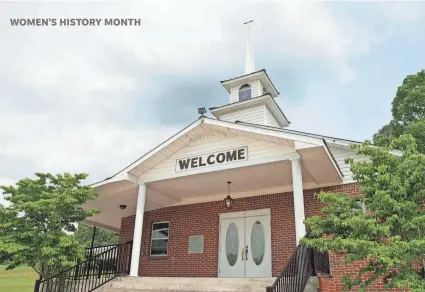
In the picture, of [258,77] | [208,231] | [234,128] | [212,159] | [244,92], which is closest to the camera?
[234,128]

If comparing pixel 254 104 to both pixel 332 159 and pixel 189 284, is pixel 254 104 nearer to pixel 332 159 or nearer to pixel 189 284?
pixel 332 159

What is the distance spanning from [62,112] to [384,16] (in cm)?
1169

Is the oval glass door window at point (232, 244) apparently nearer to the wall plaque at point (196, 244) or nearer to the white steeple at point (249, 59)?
the wall plaque at point (196, 244)

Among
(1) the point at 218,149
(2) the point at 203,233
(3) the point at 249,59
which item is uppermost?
(3) the point at 249,59

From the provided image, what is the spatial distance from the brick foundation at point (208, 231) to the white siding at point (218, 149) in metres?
2.19

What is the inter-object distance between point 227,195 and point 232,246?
1.56 m

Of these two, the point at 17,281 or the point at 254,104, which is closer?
the point at 254,104

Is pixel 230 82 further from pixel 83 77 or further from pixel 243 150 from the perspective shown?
pixel 243 150

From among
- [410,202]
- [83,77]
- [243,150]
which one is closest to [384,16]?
[243,150]

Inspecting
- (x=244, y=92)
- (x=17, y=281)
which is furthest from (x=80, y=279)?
(x=17, y=281)

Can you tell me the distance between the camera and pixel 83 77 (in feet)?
38.4

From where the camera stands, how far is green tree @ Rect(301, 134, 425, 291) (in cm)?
432

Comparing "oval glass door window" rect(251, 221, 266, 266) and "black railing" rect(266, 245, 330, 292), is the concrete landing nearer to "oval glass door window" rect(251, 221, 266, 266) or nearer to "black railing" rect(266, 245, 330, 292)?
"black railing" rect(266, 245, 330, 292)

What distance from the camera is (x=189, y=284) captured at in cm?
752
